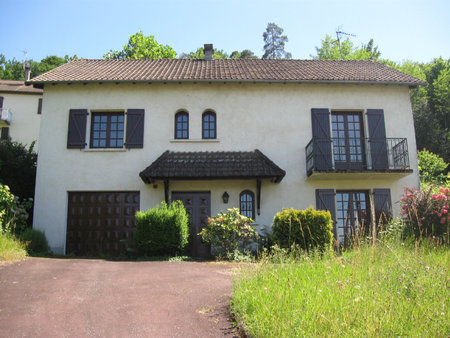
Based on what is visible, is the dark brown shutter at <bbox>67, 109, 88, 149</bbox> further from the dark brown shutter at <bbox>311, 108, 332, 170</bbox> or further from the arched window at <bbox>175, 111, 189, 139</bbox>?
the dark brown shutter at <bbox>311, 108, 332, 170</bbox>

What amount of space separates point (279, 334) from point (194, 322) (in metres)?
1.56

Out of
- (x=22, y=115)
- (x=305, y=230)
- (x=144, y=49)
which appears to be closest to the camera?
(x=305, y=230)

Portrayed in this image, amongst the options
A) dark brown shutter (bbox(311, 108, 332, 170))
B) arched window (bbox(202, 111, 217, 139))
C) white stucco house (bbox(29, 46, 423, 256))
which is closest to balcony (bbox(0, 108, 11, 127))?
white stucco house (bbox(29, 46, 423, 256))

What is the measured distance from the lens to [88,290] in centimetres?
659

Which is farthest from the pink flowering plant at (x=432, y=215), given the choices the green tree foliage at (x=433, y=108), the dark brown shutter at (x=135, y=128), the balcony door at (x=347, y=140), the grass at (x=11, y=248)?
the green tree foliage at (x=433, y=108)

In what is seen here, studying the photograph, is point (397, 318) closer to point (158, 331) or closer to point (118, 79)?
point (158, 331)

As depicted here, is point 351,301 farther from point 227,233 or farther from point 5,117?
point 5,117

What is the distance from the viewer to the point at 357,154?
45.2ft

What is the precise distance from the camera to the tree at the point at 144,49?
28.0 metres

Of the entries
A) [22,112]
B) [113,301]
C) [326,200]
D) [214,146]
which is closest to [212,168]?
[214,146]

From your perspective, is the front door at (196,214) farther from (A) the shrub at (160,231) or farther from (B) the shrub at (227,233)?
(B) the shrub at (227,233)

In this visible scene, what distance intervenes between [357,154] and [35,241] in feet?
37.3

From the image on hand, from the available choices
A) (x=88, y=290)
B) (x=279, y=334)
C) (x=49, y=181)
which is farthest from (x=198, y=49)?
(x=279, y=334)

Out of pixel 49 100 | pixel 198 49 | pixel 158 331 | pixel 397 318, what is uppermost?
pixel 198 49
